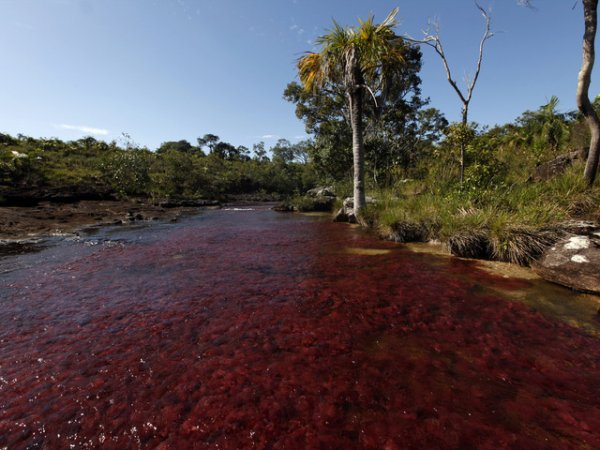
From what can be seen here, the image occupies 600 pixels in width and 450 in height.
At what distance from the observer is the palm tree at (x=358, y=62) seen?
991 centimetres

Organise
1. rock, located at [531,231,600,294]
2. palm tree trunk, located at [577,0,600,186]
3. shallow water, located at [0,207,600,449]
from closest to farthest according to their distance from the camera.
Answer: shallow water, located at [0,207,600,449] < rock, located at [531,231,600,294] < palm tree trunk, located at [577,0,600,186]

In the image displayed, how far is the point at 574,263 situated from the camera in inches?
166

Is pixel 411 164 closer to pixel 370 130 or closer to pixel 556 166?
pixel 370 130

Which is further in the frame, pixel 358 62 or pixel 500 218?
pixel 358 62

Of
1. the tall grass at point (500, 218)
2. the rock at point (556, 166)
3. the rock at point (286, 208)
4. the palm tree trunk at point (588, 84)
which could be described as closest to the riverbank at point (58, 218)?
the rock at point (286, 208)

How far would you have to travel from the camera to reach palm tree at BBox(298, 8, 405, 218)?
9.91 meters

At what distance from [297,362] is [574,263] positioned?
4.68m

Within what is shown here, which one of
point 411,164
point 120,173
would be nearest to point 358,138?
point 411,164

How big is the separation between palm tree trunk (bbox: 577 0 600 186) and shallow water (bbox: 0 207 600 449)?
3.77 m

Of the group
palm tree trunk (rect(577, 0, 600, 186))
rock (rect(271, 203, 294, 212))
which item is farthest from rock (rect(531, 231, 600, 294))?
rock (rect(271, 203, 294, 212))

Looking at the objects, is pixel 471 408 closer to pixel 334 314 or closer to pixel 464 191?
pixel 334 314

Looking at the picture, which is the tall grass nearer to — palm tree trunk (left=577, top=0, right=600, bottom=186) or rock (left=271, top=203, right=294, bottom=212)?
palm tree trunk (left=577, top=0, right=600, bottom=186)

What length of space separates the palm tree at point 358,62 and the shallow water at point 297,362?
7640mm

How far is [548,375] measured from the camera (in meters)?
2.35
